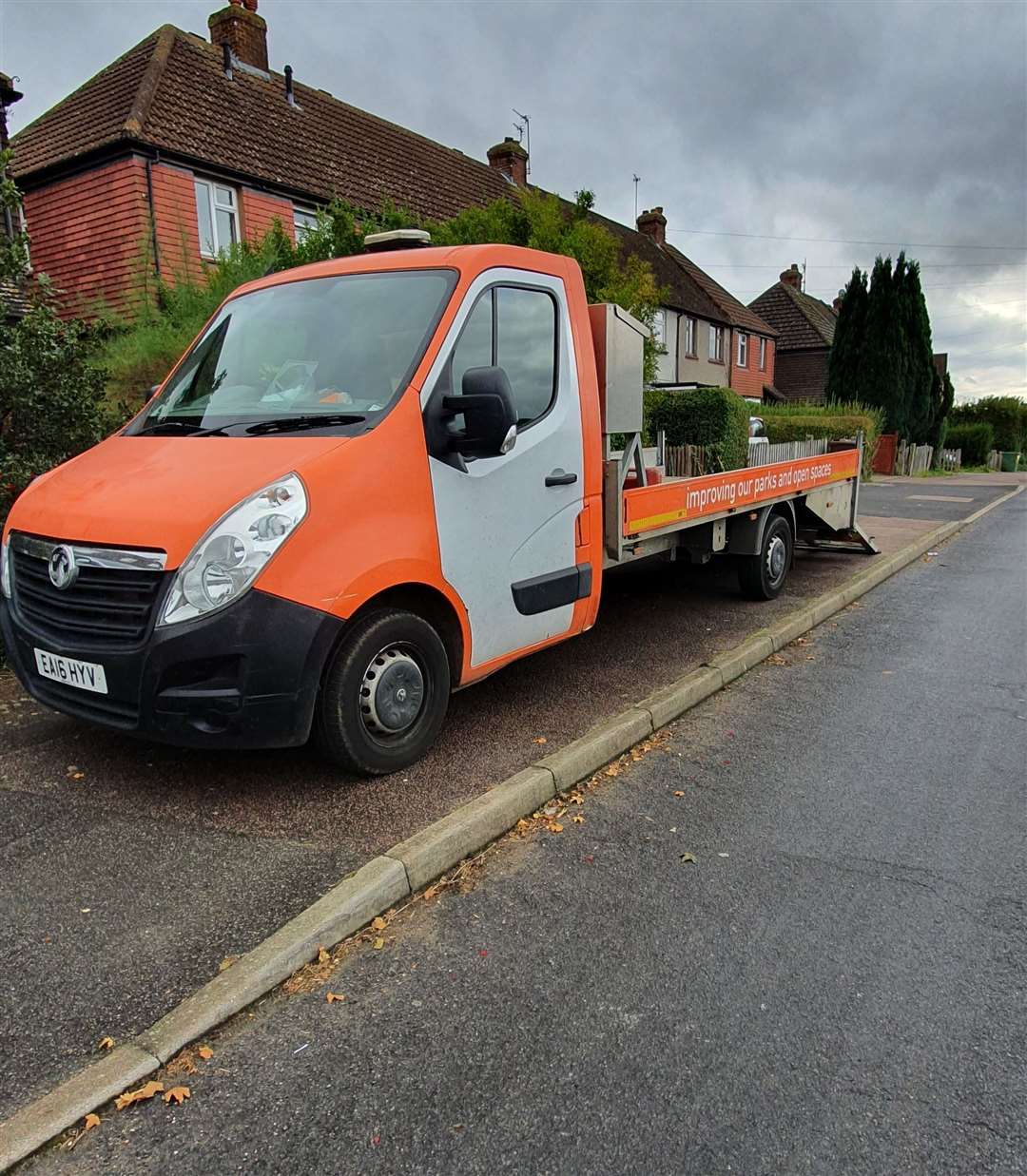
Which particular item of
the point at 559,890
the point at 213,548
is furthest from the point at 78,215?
the point at 559,890

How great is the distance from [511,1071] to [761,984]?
0.87 meters

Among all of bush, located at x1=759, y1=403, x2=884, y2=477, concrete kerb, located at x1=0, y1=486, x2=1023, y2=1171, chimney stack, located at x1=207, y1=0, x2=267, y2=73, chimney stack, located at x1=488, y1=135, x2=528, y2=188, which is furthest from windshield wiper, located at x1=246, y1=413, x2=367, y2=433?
chimney stack, located at x1=488, y1=135, x2=528, y2=188

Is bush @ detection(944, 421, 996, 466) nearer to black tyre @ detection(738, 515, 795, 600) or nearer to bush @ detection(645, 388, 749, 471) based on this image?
bush @ detection(645, 388, 749, 471)

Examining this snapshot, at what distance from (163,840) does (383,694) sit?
1060 mm

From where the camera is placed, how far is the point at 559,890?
322cm

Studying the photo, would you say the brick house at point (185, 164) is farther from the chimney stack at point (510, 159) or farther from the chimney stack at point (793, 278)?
the chimney stack at point (793, 278)

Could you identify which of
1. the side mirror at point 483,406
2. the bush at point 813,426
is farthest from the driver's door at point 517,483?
the bush at point 813,426

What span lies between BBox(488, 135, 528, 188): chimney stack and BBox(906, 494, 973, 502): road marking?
16088 millimetres

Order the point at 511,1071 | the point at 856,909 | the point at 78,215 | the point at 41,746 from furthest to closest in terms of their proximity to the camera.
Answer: the point at 78,215, the point at 41,746, the point at 856,909, the point at 511,1071

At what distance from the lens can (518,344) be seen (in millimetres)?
4480

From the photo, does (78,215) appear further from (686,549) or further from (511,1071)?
(511,1071)

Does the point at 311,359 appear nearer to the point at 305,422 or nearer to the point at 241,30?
the point at 305,422

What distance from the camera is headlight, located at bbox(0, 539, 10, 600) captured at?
3943 mm

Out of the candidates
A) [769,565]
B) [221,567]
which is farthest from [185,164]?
[221,567]
